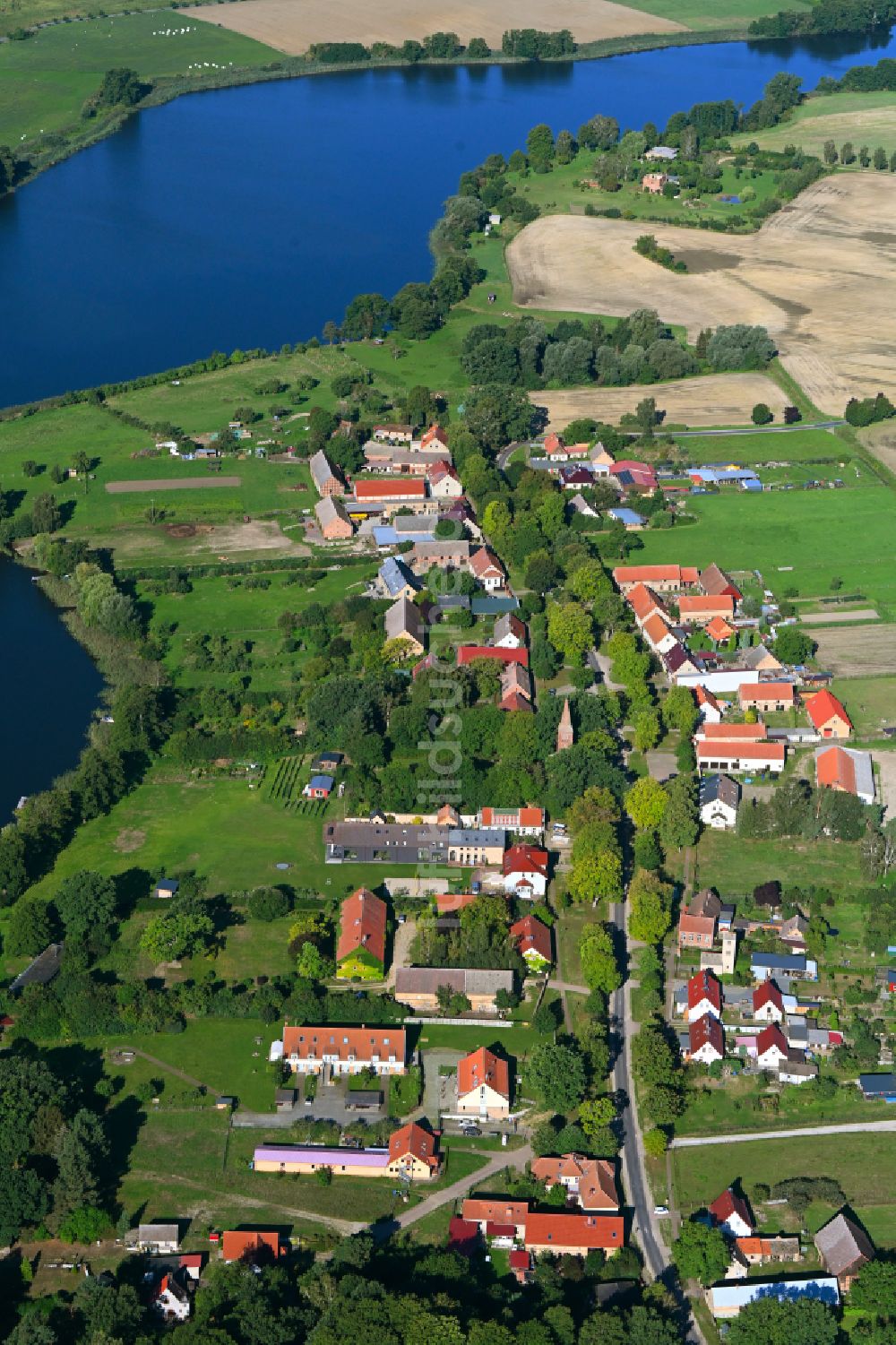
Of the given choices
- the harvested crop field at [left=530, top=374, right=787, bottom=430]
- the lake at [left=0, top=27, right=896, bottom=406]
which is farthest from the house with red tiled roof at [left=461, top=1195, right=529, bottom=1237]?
the lake at [left=0, top=27, right=896, bottom=406]

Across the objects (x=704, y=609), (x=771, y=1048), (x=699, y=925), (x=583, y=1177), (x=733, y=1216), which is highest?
(x=704, y=609)

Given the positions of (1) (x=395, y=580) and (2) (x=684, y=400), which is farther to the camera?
(2) (x=684, y=400)

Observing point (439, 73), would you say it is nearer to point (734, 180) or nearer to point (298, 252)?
point (734, 180)

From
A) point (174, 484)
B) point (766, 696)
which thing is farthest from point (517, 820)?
point (174, 484)

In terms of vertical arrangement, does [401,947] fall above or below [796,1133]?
above

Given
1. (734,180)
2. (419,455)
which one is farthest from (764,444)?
(734,180)

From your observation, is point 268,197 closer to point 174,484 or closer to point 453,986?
point 174,484

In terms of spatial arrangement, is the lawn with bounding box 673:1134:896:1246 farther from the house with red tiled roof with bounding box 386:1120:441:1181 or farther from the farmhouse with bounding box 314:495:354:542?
the farmhouse with bounding box 314:495:354:542
